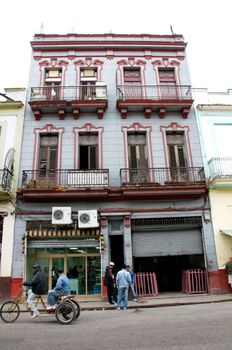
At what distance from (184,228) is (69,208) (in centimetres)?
570

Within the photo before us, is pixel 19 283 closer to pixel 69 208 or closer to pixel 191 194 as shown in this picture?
pixel 69 208

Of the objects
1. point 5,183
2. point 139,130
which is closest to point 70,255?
point 5,183

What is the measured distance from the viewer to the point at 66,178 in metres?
14.5

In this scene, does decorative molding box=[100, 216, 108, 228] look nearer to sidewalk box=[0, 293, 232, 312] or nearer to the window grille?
the window grille

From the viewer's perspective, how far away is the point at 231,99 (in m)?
17.0

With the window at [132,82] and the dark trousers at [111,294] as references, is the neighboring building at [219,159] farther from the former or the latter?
the dark trousers at [111,294]

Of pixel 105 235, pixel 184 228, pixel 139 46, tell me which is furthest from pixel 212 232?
pixel 139 46

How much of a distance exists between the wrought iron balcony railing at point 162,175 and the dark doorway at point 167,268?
4122mm

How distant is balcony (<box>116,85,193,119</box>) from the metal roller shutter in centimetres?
637

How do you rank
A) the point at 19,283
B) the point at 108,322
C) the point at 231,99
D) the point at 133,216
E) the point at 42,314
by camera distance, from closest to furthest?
the point at 108,322 < the point at 42,314 < the point at 19,283 < the point at 133,216 < the point at 231,99

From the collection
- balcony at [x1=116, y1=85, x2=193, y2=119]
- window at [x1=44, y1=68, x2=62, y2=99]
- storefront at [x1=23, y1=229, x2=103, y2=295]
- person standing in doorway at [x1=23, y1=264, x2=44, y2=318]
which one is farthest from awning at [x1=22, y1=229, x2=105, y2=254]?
window at [x1=44, y1=68, x2=62, y2=99]

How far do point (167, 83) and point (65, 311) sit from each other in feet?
45.1

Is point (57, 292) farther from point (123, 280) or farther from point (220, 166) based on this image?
point (220, 166)

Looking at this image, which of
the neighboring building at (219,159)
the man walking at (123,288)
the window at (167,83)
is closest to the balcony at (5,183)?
the man walking at (123,288)
